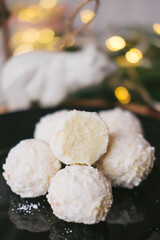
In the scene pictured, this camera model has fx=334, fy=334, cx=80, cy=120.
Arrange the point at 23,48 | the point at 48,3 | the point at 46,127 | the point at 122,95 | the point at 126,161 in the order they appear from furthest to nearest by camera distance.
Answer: the point at 48,3, the point at 23,48, the point at 122,95, the point at 46,127, the point at 126,161

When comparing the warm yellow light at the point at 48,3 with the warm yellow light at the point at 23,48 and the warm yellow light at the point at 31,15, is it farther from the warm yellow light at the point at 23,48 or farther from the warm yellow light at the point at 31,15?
the warm yellow light at the point at 23,48

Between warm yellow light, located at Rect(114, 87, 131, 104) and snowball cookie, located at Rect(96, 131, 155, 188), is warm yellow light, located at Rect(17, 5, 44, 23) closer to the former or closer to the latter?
warm yellow light, located at Rect(114, 87, 131, 104)

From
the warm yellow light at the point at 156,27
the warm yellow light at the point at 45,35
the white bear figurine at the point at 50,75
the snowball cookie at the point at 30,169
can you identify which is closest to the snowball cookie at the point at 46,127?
the snowball cookie at the point at 30,169

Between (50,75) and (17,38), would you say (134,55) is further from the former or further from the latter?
(17,38)

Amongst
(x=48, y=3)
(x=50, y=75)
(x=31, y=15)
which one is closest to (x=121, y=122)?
(x=50, y=75)

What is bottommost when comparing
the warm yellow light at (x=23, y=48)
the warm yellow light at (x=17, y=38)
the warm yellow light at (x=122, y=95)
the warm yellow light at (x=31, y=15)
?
the warm yellow light at (x=122, y=95)

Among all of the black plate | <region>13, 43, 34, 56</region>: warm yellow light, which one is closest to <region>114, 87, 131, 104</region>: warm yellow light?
the black plate

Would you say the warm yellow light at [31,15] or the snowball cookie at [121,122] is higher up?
the warm yellow light at [31,15]
